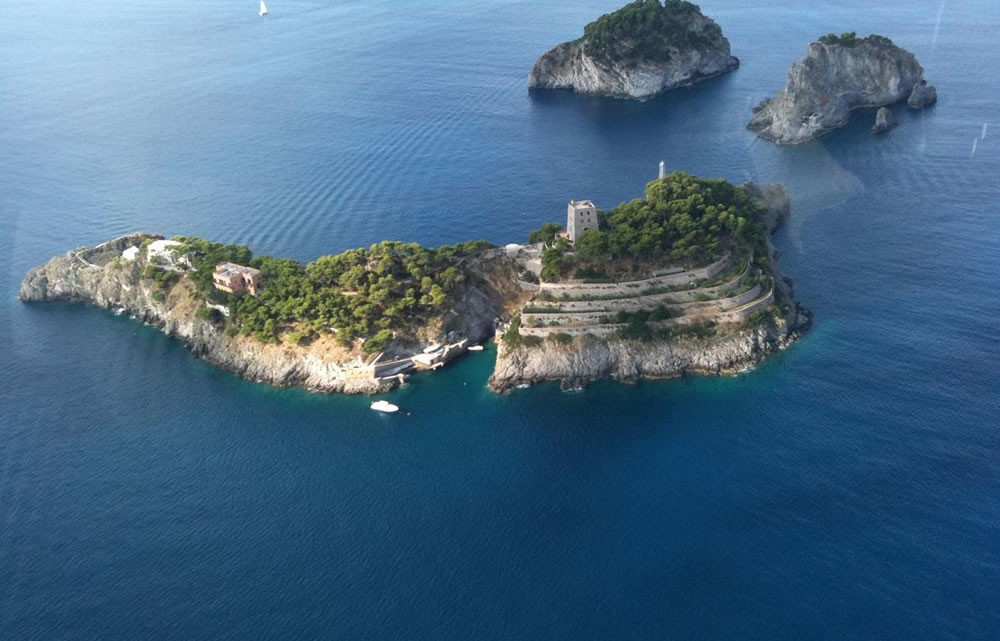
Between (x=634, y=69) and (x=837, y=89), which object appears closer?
(x=837, y=89)

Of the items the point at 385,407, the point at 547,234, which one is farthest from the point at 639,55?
the point at 385,407

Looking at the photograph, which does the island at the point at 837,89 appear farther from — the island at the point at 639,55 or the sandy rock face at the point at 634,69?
the island at the point at 639,55

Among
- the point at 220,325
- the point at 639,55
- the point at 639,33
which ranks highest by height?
the point at 639,33

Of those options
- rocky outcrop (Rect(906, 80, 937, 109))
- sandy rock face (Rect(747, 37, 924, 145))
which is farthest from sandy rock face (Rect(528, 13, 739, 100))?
rocky outcrop (Rect(906, 80, 937, 109))

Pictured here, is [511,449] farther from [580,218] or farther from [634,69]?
[634,69]

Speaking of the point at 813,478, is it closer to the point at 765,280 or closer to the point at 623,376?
the point at 623,376

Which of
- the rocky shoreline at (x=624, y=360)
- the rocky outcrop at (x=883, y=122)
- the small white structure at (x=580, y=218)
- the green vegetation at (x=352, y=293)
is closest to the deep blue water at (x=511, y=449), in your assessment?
the rocky shoreline at (x=624, y=360)
